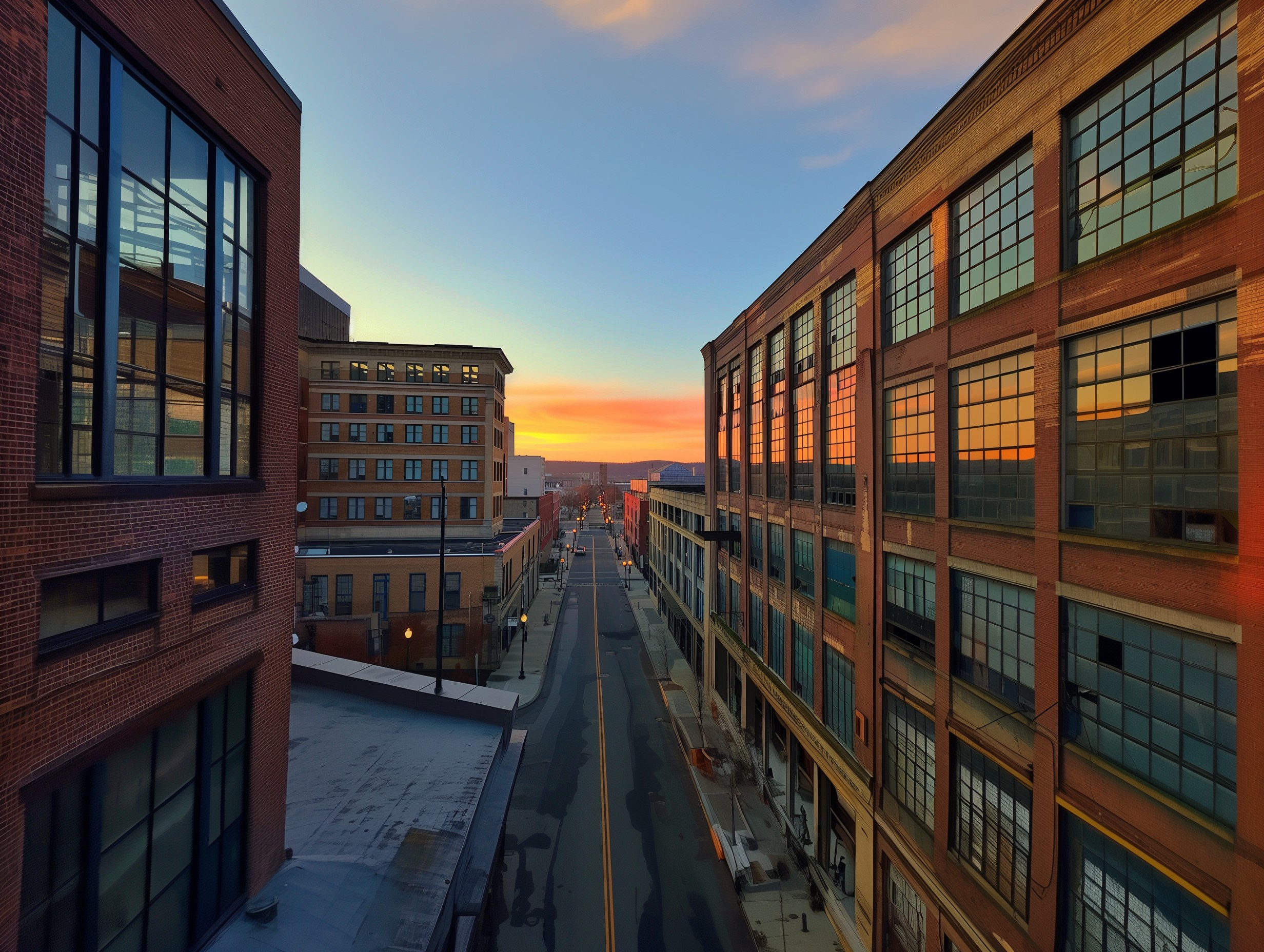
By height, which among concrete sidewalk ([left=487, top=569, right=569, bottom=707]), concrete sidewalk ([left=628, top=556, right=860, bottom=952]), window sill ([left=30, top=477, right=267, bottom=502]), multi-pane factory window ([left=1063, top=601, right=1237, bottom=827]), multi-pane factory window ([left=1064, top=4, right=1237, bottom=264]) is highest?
multi-pane factory window ([left=1064, top=4, right=1237, bottom=264])

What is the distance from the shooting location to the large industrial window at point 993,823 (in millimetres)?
11469

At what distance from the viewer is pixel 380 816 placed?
13531mm

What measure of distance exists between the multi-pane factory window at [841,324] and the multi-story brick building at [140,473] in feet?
55.0

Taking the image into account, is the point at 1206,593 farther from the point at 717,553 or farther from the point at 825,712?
the point at 717,553

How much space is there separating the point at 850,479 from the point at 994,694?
8289 millimetres

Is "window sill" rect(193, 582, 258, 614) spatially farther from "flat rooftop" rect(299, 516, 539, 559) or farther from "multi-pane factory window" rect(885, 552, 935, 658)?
"flat rooftop" rect(299, 516, 539, 559)

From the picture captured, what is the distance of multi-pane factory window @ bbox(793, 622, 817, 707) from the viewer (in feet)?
71.6

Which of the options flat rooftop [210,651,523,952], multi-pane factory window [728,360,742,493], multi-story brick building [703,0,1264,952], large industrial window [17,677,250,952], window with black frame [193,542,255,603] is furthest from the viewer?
multi-pane factory window [728,360,742,493]

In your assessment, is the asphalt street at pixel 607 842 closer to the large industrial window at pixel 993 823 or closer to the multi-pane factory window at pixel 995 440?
the large industrial window at pixel 993 823

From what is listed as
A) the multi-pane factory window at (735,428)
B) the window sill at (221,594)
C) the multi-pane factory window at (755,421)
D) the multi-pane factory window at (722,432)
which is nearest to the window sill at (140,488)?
the window sill at (221,594)

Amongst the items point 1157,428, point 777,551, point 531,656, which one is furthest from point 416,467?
point 1157,428

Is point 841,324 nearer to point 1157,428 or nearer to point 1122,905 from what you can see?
point 1157,428

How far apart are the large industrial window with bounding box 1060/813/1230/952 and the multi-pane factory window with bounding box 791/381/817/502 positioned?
13.6 m

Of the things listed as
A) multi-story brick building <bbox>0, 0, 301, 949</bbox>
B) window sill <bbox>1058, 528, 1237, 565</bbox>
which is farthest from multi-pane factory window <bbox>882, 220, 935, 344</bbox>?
multi-story brick building <bbox>0, 0, 301, 949</bbox>
